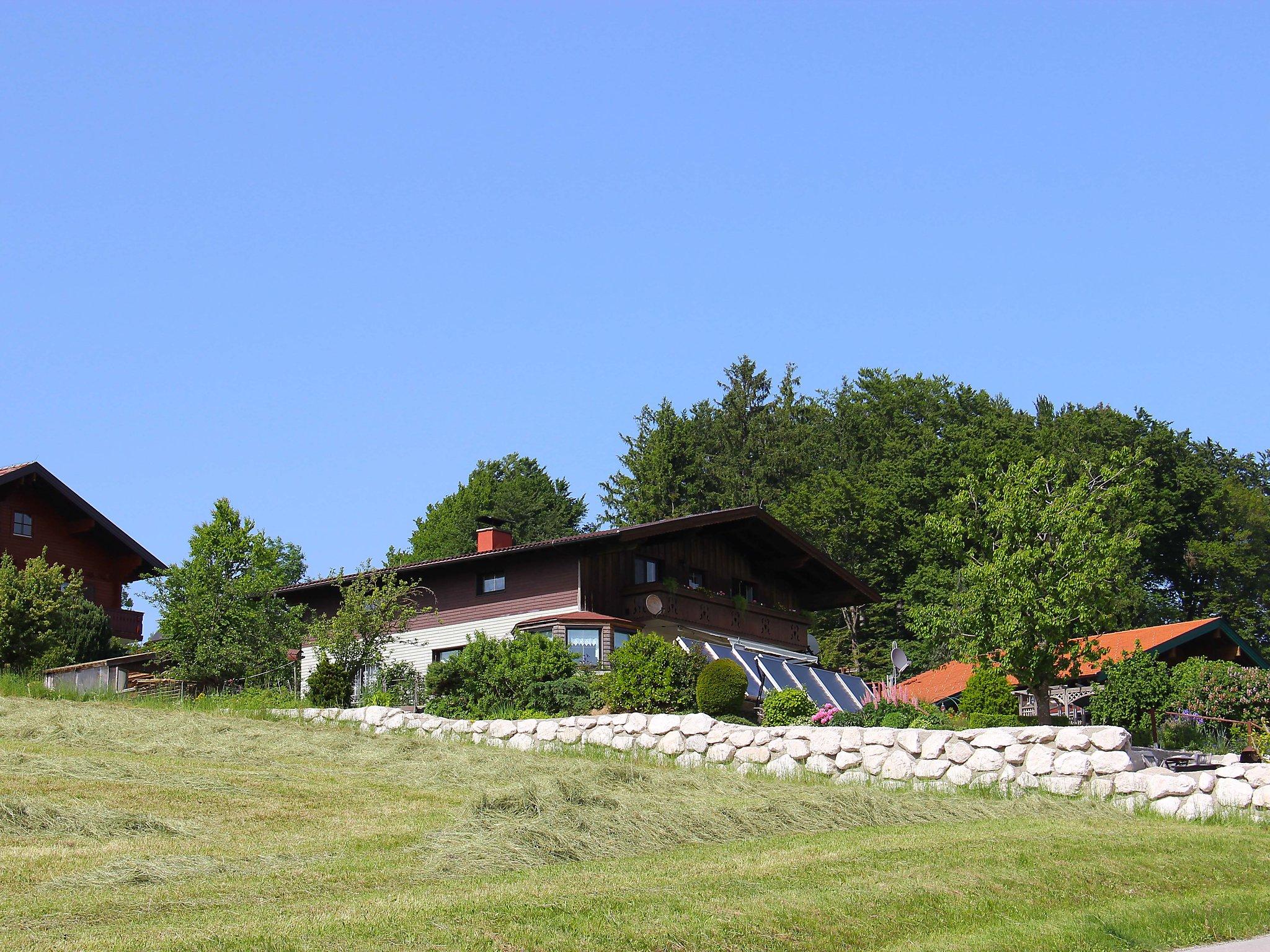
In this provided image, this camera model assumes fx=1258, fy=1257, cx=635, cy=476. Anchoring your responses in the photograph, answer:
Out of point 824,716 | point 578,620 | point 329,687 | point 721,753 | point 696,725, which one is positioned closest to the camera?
point 721,753

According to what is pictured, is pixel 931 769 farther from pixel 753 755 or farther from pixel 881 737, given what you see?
pixel 753 755

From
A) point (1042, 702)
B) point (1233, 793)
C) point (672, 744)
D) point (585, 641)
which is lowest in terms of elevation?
point (1233, 793)

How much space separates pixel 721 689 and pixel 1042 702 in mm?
7556

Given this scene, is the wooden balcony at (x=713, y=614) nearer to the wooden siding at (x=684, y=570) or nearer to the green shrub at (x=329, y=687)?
the wooden siding at (x=684, y=570)

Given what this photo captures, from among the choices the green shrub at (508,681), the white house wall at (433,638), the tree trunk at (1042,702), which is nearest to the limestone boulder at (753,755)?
the green shrub at (508,681)

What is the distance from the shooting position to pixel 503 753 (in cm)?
2081

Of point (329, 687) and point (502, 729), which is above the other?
point (329, 687)

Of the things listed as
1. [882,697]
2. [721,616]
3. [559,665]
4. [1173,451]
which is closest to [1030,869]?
[882,697]

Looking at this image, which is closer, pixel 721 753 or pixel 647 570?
pixel 721 753

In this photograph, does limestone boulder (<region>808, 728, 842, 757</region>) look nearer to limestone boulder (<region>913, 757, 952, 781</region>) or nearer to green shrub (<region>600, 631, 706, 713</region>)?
limestone boulder (<region>913, 757, 952, 781</region>)

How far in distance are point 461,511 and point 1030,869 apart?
60.1 meters

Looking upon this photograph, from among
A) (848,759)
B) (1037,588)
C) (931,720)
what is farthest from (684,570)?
(848,759)

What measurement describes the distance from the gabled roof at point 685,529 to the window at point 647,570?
3.84 ft

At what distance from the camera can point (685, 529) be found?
107 feet
